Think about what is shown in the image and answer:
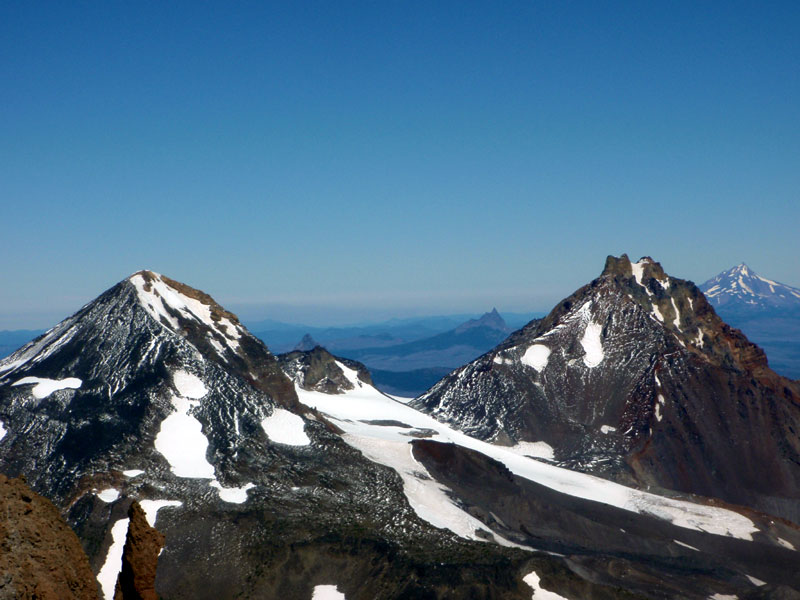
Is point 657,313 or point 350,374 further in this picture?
point 350,374

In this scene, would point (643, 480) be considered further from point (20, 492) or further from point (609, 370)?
point (20, 492)

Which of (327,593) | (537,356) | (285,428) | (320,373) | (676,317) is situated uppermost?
(676,317)

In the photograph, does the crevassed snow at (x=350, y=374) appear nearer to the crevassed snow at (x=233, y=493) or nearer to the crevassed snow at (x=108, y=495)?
the crevassed snow at (x=233, y=493)

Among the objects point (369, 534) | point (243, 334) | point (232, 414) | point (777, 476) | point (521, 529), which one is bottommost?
point (777, 476)

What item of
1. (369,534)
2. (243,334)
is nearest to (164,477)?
(369,534)

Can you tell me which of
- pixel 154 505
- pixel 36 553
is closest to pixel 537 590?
pixel 154 505

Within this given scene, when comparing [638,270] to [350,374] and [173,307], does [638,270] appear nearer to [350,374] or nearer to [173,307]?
[350,374]
